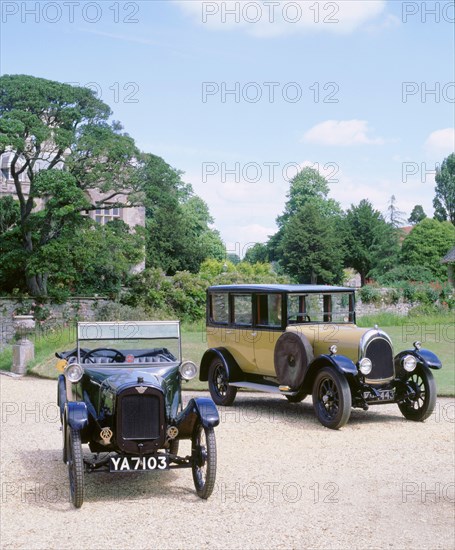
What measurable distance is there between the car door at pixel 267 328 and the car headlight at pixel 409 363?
2285 millimetres

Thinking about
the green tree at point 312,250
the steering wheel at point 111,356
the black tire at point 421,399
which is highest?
the green tree at point 312,250

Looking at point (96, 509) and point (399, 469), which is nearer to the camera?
point (96, 509)

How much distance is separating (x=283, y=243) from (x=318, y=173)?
15.9 metres

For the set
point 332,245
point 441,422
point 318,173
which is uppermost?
point 318,173

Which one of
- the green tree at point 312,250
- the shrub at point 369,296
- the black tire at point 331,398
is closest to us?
the black tire at point 331,398

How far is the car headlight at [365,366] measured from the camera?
14023mm

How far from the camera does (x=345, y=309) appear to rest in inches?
630

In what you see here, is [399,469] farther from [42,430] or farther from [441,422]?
[42,430]

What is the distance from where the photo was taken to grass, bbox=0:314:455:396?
21953 mm

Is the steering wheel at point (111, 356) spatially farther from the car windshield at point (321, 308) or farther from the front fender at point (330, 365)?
the car windshield at point (321, 308)

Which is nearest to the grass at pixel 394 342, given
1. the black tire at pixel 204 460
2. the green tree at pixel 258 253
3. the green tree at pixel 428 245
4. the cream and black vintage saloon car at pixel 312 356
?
the cream and black vintage saloon car at pixel 312 356

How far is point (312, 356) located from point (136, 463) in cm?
603

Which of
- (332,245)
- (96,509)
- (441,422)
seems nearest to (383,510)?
(96,509)

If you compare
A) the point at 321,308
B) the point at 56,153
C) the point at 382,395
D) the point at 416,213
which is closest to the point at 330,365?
the point at 382,395
